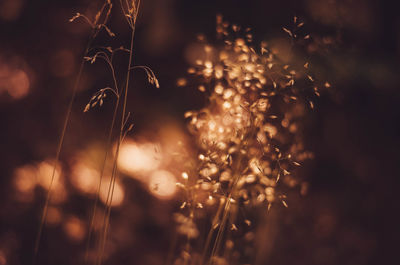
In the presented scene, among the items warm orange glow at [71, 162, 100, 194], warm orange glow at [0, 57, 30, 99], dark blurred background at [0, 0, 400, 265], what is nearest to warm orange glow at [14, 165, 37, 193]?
dark blurred background at [0, 0, 400, 265]

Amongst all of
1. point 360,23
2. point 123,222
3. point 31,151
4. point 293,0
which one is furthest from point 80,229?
point 360,23

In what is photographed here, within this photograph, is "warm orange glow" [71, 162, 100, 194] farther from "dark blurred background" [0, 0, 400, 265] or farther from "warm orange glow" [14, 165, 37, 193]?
"warm orange glow" [14, 165, 37, 193]

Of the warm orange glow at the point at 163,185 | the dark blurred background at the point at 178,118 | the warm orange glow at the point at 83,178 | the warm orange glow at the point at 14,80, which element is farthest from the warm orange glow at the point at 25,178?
the warm orange glow at the point at 163,185

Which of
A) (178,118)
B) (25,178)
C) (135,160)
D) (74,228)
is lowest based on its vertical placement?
(74,228)

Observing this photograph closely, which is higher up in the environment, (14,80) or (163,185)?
(14,80)

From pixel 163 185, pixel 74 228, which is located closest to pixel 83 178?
pixel 74 228

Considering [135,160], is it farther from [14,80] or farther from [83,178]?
[14,80]

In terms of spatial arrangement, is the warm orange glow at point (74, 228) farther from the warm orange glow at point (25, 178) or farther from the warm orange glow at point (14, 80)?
the warm orange glow at point (14, 80)

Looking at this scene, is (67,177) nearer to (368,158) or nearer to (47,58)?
(47,58)
